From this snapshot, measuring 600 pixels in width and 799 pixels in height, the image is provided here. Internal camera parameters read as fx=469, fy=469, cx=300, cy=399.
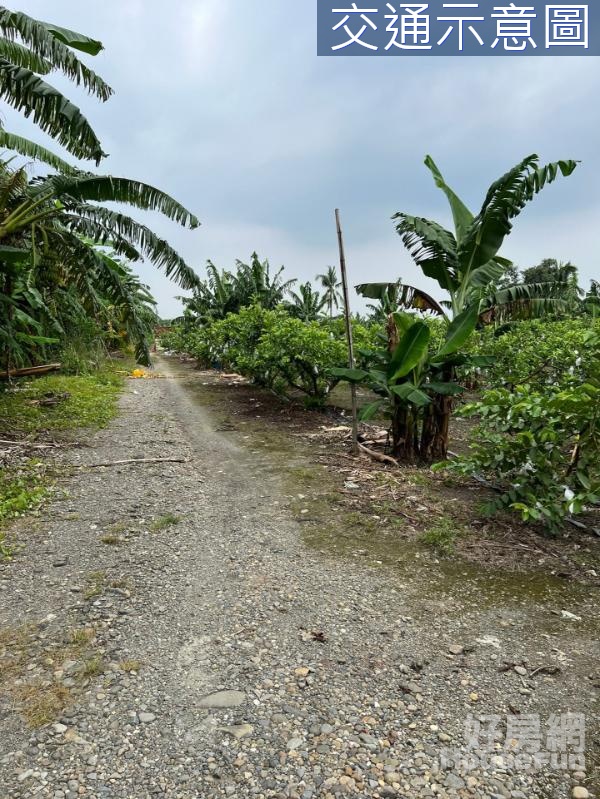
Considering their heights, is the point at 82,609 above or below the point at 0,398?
below

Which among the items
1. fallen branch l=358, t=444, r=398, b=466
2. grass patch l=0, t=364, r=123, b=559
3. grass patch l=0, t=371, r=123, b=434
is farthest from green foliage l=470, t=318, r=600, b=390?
grass patch l=0, t=371, r=123, b=434

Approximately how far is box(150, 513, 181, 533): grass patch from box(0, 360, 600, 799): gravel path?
0.17ft

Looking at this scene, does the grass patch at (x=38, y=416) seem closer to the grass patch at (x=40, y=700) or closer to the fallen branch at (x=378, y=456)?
the grass patch at (x=40, y=700)

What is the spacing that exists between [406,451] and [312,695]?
4.64 m

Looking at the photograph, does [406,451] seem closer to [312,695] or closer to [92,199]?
[312,695]

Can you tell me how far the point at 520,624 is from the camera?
9.84ft

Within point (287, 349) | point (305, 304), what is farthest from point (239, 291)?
point (287, 349)

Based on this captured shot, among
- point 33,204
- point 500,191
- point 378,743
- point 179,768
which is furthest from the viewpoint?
point 33,204

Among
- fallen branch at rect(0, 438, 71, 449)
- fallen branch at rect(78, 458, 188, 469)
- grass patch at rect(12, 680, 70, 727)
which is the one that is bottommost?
grass patch at rect(12, 680, 70, 727)

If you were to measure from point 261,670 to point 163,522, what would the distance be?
2.24 metres

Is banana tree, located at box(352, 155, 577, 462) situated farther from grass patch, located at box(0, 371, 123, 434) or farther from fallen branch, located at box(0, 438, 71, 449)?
grass patch, located at box(0, 371, 123, 434)

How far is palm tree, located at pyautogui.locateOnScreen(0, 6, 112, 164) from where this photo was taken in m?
5.46

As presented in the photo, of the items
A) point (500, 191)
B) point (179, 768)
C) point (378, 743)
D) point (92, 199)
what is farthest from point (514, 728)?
point (92, 199)

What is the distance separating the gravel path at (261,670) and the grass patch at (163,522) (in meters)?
0.05
